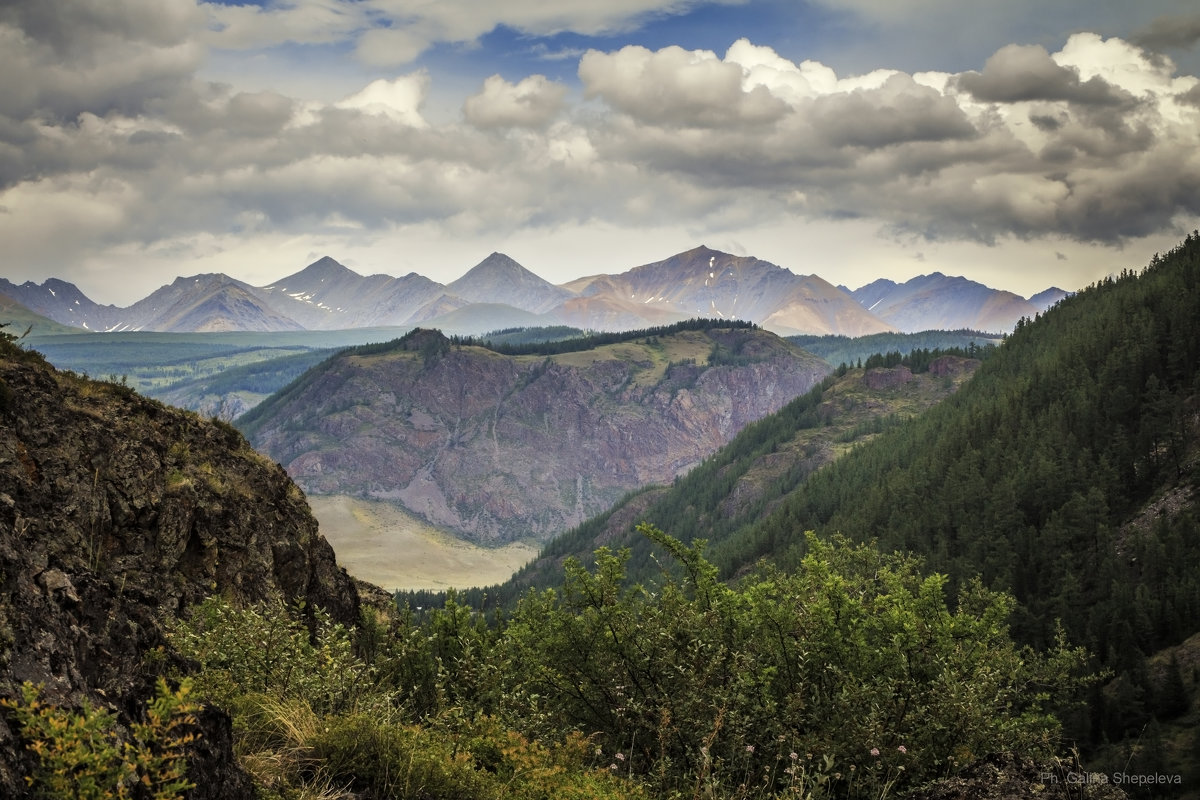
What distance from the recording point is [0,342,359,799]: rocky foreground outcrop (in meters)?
8.05

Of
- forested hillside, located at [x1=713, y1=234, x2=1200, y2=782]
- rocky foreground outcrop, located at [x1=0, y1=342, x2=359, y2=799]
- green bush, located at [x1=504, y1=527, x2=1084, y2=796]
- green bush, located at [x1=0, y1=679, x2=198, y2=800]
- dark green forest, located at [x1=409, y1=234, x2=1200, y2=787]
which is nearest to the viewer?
green bush, located at [x1=0, y1=679, x2=198, y2=800]

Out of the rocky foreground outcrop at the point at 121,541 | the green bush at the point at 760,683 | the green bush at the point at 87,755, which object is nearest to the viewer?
the green bush at the point at 87,755

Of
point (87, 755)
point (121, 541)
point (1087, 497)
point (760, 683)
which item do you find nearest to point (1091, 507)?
point (1087, 497)

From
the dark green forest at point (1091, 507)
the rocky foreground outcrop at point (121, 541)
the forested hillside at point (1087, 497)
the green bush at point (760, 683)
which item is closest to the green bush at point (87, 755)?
the rocky foreground outcrop at point (121, 541)

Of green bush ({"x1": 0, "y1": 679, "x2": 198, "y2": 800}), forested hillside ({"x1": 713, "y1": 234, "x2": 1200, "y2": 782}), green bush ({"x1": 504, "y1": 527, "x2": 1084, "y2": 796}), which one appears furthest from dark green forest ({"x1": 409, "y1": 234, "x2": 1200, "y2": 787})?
green bush ({"x1": 0, "y1": 679, "x2": 198, "y2": 800})

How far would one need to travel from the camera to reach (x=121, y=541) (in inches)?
899

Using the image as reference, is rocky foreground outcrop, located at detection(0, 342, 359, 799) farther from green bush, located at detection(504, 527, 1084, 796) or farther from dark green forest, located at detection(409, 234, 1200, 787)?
dark green forest, located at detection(409, 234, 1200, 787)

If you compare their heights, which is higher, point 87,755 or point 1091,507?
point 87,755

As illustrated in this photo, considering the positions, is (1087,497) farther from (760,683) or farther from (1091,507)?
(760,683)

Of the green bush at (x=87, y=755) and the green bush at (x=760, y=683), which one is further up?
the green bush at (x=87, y=755)

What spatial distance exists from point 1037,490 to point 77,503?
146m

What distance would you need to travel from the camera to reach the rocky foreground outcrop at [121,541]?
805 centimetres

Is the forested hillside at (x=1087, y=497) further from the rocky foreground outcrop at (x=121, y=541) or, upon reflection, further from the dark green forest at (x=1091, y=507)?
the rocky foreground outcrop at (x=121, y=541)

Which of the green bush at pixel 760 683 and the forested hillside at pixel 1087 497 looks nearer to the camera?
the green bush at pixel 760 683
